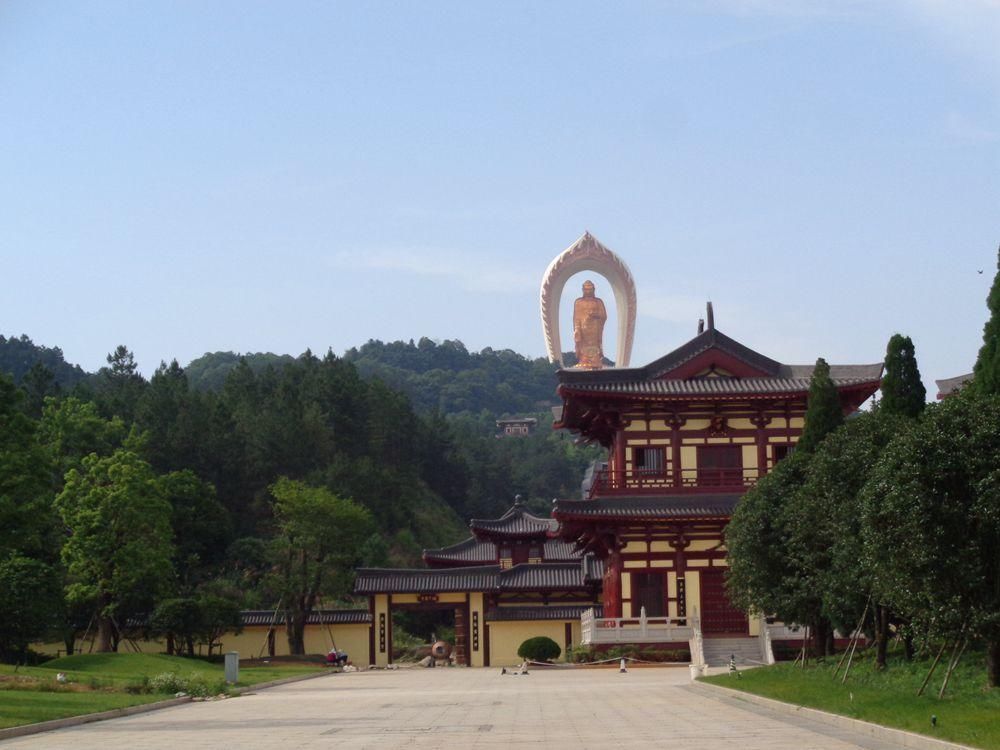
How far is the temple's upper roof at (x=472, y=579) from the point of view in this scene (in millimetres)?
65250

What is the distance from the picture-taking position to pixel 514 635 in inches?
2530

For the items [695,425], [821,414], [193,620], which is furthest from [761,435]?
[193,620]

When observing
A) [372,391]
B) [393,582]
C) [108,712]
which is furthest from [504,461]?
[108,712]

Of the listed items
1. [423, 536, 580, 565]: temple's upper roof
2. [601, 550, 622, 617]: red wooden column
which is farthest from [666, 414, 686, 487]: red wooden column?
[423, 536, 580, 565]: temple's upper roof

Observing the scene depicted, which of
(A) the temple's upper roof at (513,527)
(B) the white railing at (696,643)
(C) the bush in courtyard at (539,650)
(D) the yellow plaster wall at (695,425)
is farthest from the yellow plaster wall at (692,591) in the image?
(A) the temple's upper roof at (513,527)

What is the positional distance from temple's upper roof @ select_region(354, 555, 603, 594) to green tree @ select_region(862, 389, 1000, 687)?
43.5m

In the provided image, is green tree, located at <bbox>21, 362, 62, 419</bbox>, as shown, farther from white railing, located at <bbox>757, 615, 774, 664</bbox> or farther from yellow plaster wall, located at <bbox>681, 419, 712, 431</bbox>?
white railing, located at <bbox>757, 615, 774, 664</bbox>

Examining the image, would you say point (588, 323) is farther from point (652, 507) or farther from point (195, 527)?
point (652, 507)

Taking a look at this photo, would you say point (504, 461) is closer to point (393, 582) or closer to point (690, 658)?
point (393, 582)

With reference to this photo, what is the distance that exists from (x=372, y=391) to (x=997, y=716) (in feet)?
318

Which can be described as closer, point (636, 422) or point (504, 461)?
point (636, 422)

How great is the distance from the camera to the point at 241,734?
69.5 ft

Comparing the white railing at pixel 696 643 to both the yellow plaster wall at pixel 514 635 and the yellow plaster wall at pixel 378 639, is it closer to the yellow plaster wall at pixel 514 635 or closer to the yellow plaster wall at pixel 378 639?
the yellow plaster wall at pixel 514 635

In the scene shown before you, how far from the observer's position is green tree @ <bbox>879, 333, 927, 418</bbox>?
29.3 meters
